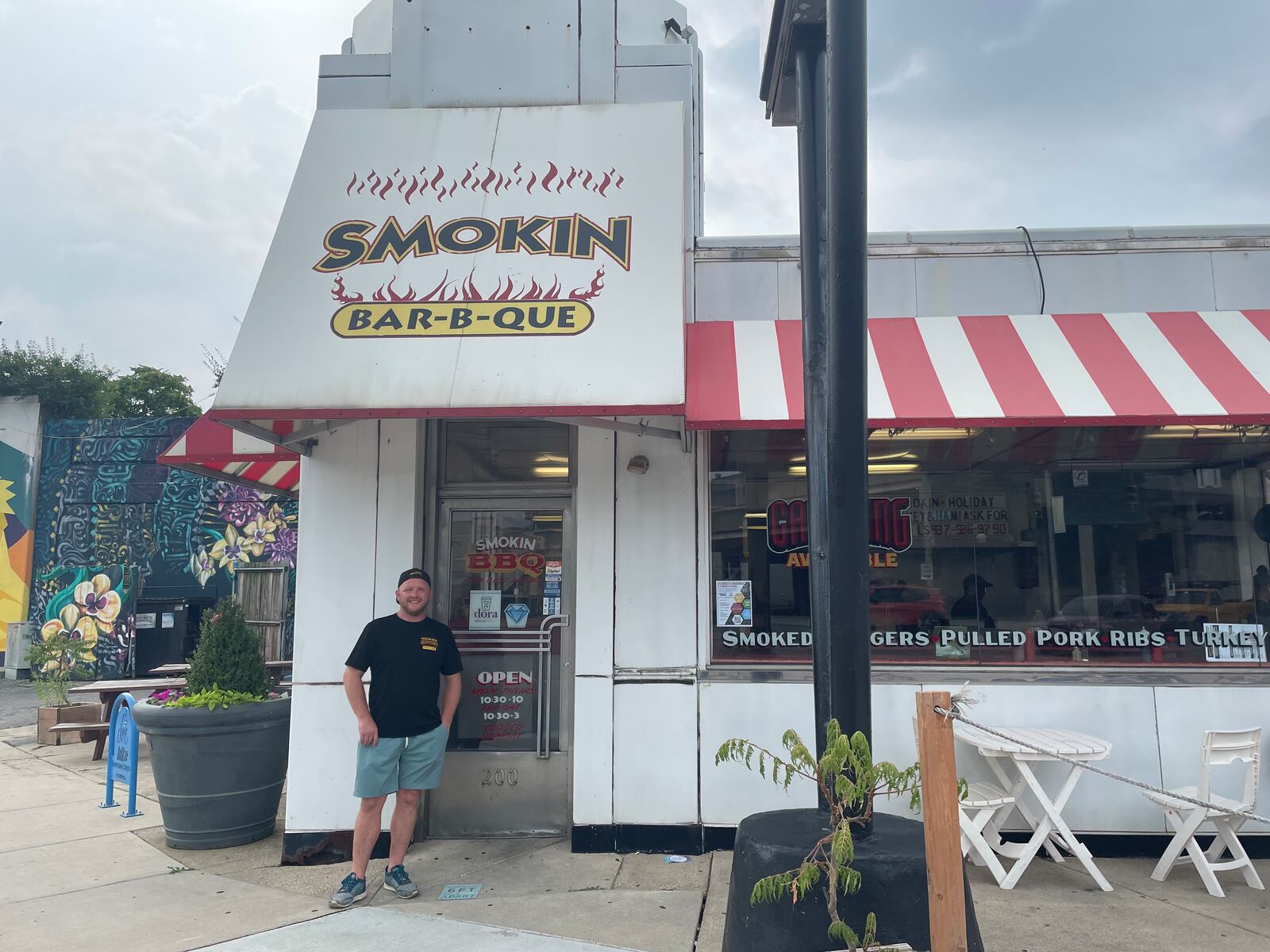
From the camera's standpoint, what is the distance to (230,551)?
1612cm

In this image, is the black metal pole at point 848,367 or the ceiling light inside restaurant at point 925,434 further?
the ceiling light inside restaurant at point 925,434

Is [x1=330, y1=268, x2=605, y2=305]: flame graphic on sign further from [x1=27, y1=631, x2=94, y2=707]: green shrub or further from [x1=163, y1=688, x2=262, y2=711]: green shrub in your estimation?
[x1=27, y1=631, x2=94, y2=707]: green shrub

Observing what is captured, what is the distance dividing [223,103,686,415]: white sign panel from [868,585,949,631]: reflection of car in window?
2.21 meters

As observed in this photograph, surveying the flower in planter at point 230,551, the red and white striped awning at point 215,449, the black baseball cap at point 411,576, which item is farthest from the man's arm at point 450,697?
the flower in planter at point 230,551

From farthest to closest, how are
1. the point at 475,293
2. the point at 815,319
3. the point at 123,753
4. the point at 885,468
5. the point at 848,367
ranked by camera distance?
the point at 123,753 → the point at 885,468 → the point at 475,293 → the point at 815,319 → the point at 848,367

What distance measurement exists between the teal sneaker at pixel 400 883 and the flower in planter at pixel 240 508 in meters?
12.5

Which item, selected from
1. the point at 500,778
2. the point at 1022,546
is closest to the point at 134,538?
the point at 500,778

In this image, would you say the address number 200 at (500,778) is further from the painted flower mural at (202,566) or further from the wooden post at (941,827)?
the painted flower mural at (202,566)

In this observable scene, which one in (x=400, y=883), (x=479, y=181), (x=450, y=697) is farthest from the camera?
(x=479, y=181)

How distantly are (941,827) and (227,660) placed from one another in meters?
5.09

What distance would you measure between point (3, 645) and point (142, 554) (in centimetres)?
299

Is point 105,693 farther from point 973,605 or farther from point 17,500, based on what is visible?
point 17,500

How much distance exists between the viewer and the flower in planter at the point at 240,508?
1619 cm

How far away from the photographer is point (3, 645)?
16.2 m
